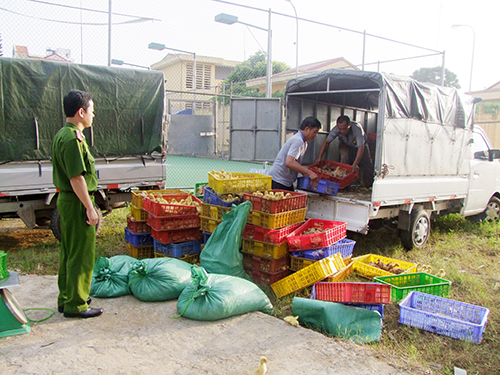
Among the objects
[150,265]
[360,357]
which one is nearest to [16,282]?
[150,265]

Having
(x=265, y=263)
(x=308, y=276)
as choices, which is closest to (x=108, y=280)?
(x=265, y=263)

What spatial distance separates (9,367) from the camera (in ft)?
10.1

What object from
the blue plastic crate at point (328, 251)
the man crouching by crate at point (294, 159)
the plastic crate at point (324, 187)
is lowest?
the blue plastic crate at point (328, 251)

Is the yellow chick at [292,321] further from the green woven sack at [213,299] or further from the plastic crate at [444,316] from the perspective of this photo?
the plastic crate at [444,316]

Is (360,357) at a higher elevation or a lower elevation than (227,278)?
lower

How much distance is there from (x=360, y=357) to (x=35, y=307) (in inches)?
129

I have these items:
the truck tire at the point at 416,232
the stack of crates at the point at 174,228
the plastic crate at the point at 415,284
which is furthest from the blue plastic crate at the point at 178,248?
the truck tire at the point at 416,232

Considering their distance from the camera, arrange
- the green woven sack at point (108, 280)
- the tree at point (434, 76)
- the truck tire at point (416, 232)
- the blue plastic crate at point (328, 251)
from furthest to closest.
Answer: the tree at point (434, 76) → the truck tire at point (416, 232) → the blue plastic crate at point (328, 251) → the green woven sack at point (108, 280)

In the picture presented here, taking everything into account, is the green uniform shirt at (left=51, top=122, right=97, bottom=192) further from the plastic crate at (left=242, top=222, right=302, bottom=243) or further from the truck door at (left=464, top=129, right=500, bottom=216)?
the truck door at (left=464, top=129, right=500, bottom=216)

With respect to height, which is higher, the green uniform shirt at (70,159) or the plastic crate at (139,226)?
the green uniform shirt at (70,159)

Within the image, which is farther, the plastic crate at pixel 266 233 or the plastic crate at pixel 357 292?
the plastic crate at pixel 266 233

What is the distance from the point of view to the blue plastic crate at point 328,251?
4879 mm

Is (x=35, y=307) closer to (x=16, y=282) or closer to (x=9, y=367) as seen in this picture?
(x=16, y=282)

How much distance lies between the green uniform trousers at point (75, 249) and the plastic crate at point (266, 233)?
1987 millimetres
